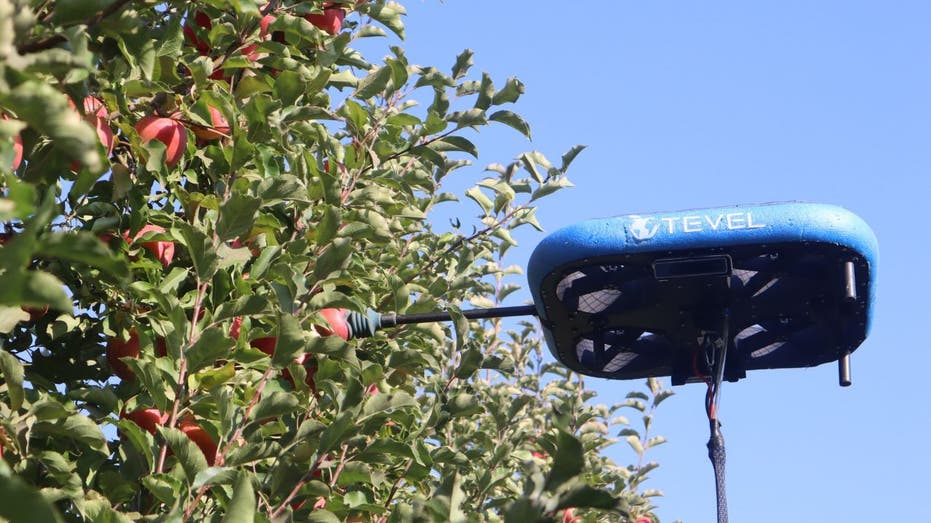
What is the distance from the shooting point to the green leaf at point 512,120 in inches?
132

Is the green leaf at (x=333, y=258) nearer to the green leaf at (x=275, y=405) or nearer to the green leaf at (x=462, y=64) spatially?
the green leaf at (x=275, y=405)

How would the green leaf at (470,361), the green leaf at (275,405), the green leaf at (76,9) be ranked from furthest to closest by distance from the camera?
the green leaf at (470,361), the green leaf at (275,405), the green leaf at (76,9)

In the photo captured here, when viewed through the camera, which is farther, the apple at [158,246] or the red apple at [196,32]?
the red apple at [196,32]

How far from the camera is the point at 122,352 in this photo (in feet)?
9.23

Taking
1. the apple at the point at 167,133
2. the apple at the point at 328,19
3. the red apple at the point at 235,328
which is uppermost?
the apple at the point at 328,19

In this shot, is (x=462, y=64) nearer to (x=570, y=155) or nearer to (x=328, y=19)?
(x=328, y=19)

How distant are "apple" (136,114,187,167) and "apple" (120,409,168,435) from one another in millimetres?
615

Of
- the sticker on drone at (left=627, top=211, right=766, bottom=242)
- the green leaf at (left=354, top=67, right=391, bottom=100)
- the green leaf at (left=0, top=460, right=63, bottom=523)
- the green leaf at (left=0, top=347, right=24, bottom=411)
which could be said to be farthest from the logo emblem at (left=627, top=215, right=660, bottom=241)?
the green leaf at (left=0, top=460, right=63, bottom=523)

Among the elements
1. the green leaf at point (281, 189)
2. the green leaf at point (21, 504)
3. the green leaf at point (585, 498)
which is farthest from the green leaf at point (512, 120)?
the green leaf at point (21, 504)

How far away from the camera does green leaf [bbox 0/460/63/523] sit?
117cm

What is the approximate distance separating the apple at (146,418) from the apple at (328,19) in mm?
1396

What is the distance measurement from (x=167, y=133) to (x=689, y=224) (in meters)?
1.34

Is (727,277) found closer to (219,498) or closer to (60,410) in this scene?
(219,498)

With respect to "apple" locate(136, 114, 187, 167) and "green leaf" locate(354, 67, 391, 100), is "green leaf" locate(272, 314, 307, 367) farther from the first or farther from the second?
"green leaf" locate(354, 67, 391, 100)
